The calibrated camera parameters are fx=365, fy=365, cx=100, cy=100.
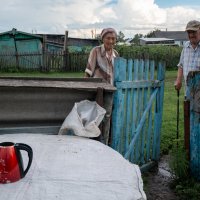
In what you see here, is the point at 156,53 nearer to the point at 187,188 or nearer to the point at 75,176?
the point at 187,188

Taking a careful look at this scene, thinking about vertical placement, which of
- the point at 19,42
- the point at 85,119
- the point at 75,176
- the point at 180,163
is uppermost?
the point at 19,42

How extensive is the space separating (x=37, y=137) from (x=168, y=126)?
494 cm

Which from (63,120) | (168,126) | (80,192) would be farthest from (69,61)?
(80,192)

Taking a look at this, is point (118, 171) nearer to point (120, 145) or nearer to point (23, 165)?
point (23, 165)

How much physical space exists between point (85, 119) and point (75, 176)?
125 cm

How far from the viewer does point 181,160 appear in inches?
181

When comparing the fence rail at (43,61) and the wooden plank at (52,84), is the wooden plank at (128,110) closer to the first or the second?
the wooden plank at (52,84)

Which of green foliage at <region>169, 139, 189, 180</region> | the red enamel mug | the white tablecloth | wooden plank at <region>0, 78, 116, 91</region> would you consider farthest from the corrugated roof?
the red enamel mug

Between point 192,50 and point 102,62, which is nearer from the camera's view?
point 102,62

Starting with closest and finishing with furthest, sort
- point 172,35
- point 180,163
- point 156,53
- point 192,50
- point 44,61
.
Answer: point 180,163 → point 192,50 → point 44,61 → point 156,53 → point 172,35

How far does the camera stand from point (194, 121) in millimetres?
4516

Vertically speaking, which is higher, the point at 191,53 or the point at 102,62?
the point at 191,53

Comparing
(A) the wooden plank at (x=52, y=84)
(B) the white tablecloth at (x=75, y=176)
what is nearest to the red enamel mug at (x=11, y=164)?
(B) the white tablecloth at (x=75, y=176)

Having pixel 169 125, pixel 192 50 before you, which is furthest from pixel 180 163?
pixel 169 125
